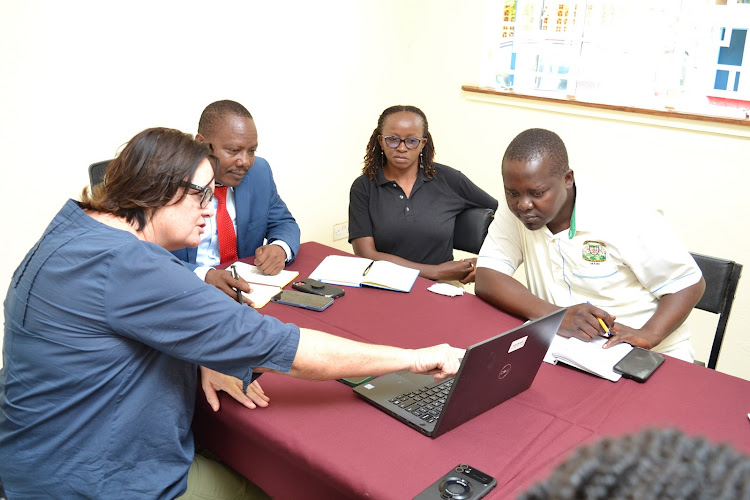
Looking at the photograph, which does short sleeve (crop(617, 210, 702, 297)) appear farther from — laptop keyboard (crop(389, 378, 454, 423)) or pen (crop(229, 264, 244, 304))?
pen (crop(229, 264, 244, 304))

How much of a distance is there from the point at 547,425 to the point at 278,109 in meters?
2.76

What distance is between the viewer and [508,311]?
77.6 inches

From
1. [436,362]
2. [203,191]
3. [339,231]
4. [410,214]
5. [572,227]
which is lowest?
[339,231]

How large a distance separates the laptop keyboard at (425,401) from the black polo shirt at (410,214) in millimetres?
1379

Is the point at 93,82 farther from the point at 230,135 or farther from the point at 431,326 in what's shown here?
the point at 431,326

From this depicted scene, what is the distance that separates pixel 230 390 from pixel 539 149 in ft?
3.74

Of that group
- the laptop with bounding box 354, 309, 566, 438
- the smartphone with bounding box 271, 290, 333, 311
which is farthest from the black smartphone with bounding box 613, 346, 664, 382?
the smartphone with bounding box 271, 290, 333, 311

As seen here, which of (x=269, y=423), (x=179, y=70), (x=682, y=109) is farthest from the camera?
(x=682, y=109)

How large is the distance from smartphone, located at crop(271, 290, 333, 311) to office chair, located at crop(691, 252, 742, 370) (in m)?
1.26

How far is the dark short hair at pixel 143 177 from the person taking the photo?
53.6 inches

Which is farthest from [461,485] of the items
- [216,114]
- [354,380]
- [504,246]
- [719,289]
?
[216,114]

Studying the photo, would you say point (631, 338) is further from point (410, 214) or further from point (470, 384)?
point (410, 214)

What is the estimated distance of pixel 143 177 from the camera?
4.46ft

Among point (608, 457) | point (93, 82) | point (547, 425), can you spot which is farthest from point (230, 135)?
point (608, 457)
